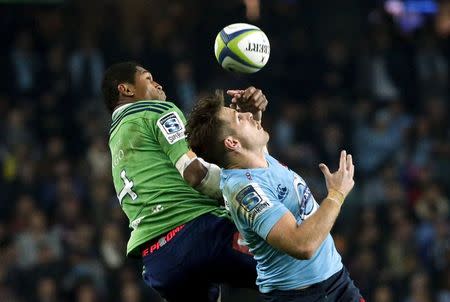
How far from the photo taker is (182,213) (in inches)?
265

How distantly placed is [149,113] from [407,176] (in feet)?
27.2

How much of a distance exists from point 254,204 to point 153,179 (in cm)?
123

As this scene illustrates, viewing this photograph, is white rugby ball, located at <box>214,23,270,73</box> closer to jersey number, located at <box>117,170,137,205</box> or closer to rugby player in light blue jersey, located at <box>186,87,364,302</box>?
rugby player in light blue jersey, located at <box>186,87,364,302</box>

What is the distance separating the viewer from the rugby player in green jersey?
21.8 ft

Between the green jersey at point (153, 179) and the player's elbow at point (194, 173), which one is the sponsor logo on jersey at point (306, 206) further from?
the green jersey at point (153, 179)

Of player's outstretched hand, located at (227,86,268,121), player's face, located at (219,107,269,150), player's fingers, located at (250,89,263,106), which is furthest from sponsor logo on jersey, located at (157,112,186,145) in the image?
player's face, located at (219,107,269,150)

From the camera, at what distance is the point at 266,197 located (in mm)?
5719

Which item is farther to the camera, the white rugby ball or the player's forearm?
the white rugby ball

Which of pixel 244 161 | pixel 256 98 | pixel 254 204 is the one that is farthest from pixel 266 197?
pixel 256 98

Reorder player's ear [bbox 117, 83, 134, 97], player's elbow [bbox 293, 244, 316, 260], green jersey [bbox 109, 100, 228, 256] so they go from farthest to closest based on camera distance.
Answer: player's ear [bbox 117, 83, 134, 97] → green jersey [bbox 109, 100, 228, 256] → player's elbow [bbox 293, 244, 316, 260]

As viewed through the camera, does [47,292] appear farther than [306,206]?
Yes

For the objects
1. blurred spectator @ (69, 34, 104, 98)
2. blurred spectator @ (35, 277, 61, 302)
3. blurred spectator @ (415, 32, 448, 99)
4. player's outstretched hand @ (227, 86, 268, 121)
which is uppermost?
player's outstretched hand @ (227, 86, 268, 121)

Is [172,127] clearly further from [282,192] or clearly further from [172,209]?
[282,192]

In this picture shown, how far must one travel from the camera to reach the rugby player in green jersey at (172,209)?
6.64 m
